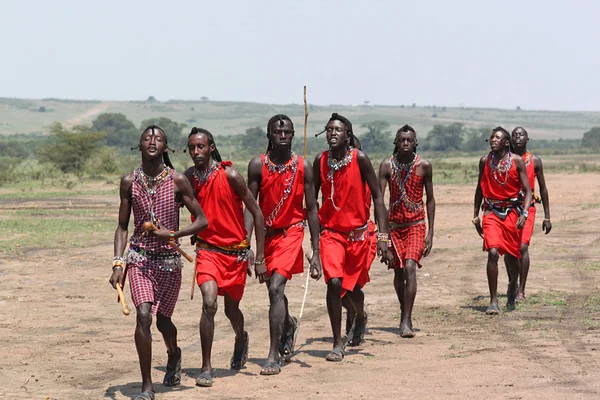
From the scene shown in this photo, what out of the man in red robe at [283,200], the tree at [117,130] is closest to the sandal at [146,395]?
the man in red robe at [283,200]

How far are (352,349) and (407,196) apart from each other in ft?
5.57

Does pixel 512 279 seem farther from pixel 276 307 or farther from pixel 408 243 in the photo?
pixel 276 307

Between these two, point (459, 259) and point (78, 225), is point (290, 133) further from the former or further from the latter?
point (78, 225)

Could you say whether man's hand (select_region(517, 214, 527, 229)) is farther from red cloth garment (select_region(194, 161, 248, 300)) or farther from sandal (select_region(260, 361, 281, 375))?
red cloth garment (select_region(194, 161, 248, 300))

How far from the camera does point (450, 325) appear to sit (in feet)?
37.4

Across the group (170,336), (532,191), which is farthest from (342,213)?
(532,191)

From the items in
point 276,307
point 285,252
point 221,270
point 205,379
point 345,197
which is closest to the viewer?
point 205,379

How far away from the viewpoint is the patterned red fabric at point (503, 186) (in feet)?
40.7

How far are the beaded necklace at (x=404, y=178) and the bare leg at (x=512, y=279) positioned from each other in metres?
1.94

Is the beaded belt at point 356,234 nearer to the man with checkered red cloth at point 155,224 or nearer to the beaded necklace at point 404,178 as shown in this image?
the beaded necklace at point 404,178

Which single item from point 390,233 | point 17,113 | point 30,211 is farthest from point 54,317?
point 17,113

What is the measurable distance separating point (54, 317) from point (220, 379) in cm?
386

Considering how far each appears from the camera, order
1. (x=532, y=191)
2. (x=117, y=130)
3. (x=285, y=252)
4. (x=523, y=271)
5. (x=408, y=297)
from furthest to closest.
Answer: (x=117, y=130) → (x=523, y=271) → (x=532, y=191) → (x=408, y=297) → (x=285, y=252)

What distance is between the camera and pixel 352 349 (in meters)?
10.2
